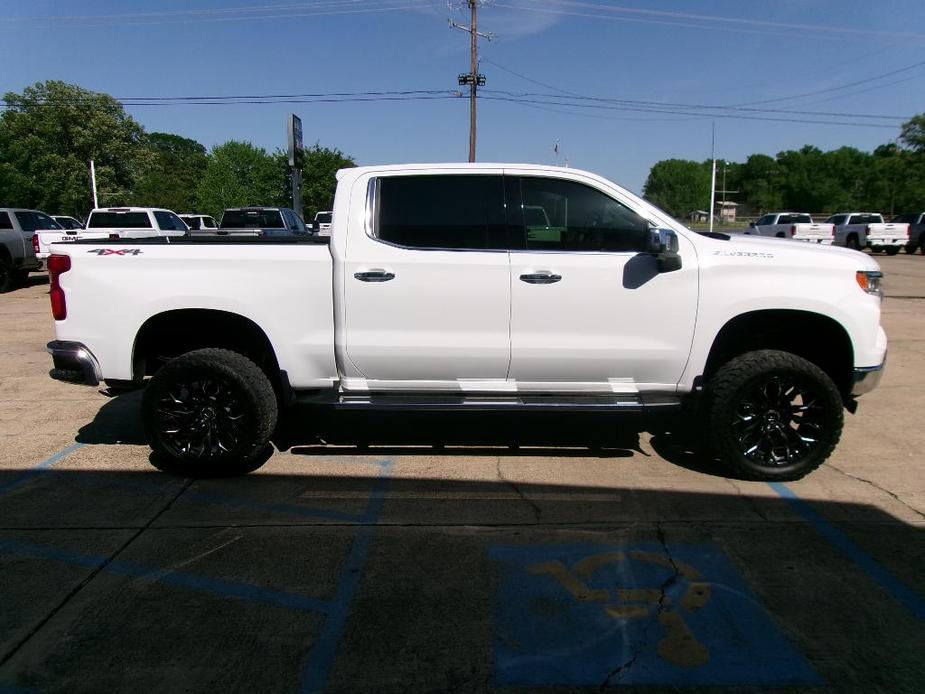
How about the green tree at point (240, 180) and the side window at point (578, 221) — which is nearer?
the side window at point (578, 221)

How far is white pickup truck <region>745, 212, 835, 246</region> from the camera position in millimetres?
30500

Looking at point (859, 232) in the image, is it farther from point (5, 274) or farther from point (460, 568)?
point (460, 568)

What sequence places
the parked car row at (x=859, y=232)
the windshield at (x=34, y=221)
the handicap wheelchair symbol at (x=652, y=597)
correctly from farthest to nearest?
the parked car row at (x=859, y=232), the windshield at (x=34, y=221), the handicap wheelchair symbol at (x=652, y=597)

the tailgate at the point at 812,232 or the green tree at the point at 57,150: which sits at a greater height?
the green tree at the point at 57,150

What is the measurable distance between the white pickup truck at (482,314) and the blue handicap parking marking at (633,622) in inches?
46.0

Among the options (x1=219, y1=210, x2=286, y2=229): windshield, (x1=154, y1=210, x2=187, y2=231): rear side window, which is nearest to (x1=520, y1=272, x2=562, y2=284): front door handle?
(x1=219, y1=210, x2=286, y2=229): windshield

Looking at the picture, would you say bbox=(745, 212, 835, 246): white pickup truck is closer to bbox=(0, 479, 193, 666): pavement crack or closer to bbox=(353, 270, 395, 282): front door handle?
bbox=(353, 270, 395, 282): front door handle

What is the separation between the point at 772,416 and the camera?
473 cm

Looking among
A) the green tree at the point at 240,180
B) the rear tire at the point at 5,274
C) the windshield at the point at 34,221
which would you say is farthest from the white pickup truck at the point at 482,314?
the green tree at the point at 240,180

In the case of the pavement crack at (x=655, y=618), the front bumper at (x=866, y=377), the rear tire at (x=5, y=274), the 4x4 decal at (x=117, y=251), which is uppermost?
the 4x4 decal at (x=117, y=251)

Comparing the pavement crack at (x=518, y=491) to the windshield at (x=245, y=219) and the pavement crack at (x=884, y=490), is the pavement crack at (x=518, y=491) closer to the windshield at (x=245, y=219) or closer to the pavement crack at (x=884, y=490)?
the pavement crack at (x=884, y=490)

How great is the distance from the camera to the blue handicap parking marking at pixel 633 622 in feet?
9.20

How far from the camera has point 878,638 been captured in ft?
9.91

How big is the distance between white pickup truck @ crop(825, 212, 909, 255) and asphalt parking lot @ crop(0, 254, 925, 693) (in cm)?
2944
